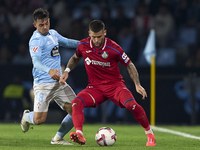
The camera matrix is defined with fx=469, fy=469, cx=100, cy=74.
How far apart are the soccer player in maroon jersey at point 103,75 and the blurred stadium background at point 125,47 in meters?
6.01

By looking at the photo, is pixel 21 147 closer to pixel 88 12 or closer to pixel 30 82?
pixel 30 82

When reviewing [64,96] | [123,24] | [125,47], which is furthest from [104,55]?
[123,24]

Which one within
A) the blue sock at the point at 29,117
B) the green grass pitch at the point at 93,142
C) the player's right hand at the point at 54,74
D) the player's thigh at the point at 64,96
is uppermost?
the player's right hand at the point at 54,74

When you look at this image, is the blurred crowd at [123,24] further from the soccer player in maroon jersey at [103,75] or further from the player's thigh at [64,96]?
the soccer player in maroon jersey at [103,75]

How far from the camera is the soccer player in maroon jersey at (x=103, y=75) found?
21.7ft

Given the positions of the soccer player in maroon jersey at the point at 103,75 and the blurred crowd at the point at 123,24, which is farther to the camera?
the blurred crowd at the point at 123,24

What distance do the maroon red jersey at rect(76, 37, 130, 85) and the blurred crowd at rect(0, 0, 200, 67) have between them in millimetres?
6014

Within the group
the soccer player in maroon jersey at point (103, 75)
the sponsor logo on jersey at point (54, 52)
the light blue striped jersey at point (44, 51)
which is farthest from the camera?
the sponsor logo on jersey at point (54, 52)

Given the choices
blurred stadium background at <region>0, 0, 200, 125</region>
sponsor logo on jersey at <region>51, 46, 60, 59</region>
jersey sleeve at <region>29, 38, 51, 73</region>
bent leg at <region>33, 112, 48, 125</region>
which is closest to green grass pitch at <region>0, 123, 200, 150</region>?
bent leg at <region>33, 112, 48, 125</region>

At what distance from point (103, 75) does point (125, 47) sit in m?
7.04

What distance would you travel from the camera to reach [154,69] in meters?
12.8

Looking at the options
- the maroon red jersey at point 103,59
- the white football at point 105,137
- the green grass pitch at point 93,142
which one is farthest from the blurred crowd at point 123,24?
the white football at point 105,137

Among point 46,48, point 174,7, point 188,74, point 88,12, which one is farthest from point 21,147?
point 174,7

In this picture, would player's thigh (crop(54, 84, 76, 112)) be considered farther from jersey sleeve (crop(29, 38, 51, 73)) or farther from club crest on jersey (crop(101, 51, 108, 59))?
club crest on jersey (crop(101, 51, 108, 59))
